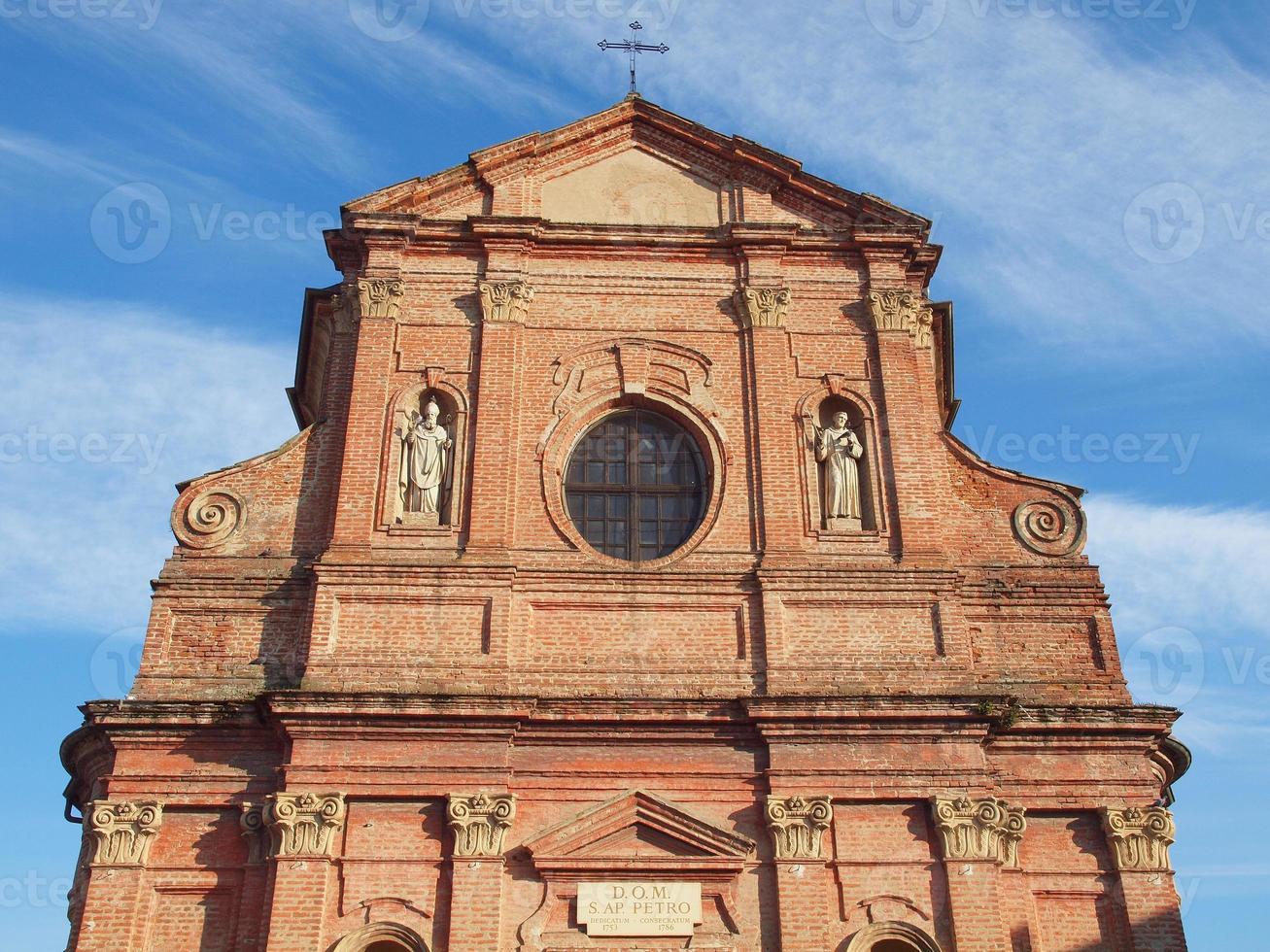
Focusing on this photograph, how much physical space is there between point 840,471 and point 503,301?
4139mm

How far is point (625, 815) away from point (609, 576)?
2.37 m

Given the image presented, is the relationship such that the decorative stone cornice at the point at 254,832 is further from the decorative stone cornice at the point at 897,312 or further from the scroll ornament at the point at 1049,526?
the decorative stone cornice at the point at 897,312

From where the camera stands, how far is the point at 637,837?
1181 cm

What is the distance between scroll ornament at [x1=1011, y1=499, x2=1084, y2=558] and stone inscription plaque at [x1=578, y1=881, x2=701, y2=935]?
16.8 ft

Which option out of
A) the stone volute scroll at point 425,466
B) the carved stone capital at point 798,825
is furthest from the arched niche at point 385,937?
the stone volute scroll at point 425,466

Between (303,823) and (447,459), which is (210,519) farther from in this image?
(303,823)

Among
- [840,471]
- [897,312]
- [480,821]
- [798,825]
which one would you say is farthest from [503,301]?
[798,825]

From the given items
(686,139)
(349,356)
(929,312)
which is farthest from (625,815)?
(686,139)

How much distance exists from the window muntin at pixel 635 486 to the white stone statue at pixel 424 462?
134cm

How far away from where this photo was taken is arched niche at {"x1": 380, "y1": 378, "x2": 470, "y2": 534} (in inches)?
528

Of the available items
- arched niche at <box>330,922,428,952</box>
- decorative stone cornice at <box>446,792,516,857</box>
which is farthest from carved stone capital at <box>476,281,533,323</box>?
arched niche at <box>330,922,428,952</box>

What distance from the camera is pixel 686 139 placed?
16141 mm

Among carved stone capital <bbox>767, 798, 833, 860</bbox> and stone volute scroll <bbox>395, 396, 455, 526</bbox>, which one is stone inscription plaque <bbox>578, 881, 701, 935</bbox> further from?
stone volute scroll <bbox>395, 396, 455, 526</bbox>

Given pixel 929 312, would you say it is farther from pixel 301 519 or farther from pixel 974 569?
pixel 301 519
